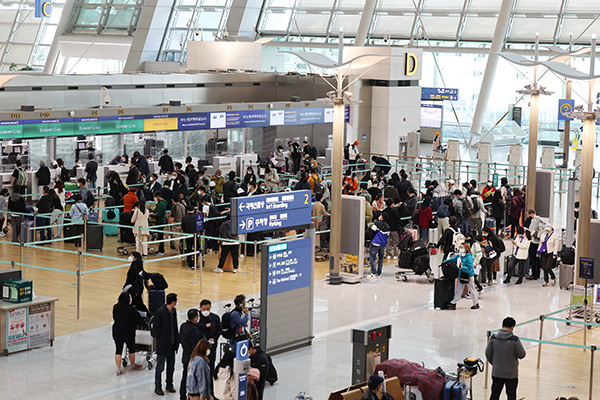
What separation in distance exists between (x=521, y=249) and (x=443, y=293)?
8.88 feet

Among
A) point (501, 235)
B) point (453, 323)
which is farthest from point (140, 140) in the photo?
point (453, 323)

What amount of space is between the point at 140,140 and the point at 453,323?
14.5 m

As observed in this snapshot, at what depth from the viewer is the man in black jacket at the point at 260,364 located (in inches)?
406

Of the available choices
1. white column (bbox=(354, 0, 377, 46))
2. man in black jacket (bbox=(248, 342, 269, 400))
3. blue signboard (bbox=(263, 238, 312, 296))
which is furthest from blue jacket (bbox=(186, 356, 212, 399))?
white column (bbox=(354, 0, 377, 46))

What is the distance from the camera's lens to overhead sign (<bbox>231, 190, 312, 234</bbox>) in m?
12.4

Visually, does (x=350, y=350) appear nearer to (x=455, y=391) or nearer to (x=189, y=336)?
(x=189, y=336)

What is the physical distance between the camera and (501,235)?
22094mm

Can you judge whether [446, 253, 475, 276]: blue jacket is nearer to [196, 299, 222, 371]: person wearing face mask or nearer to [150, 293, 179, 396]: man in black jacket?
[196, 299, 222, 371]: person wearing face mask

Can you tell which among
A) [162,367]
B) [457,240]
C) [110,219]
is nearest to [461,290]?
[457,240]

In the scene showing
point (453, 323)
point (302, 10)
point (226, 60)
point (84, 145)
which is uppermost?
point (302, 10)

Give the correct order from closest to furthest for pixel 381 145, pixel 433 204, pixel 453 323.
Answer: pixel 453 323
pixel 433 204
pixel 381 145

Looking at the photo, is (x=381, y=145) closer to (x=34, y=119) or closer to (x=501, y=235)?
(x=501, y=235)

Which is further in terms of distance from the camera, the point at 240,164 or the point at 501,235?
the point at 240,164

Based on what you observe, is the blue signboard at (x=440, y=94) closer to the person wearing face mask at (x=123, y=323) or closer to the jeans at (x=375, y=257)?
the jeans at (x=375, y=257)
